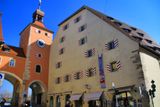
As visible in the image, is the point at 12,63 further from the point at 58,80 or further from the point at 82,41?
the point at 82,41

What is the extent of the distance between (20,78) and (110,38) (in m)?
17.5

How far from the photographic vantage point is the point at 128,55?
67.3 ft

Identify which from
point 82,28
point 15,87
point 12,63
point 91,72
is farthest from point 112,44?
point 15,87

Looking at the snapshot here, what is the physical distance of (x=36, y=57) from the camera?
34.4m

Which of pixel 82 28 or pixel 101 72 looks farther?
pixel 82 28

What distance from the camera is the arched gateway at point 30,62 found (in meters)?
30.6

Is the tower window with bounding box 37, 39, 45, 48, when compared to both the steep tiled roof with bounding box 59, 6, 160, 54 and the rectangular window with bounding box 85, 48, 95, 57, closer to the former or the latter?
the steep tiled roof with bounding box 59, 6, 160, 54

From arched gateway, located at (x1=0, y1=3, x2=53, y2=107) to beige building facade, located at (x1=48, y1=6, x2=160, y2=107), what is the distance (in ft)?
5.97

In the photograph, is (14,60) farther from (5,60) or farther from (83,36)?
(83,36)

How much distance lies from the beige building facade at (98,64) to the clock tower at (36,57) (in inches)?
56.2

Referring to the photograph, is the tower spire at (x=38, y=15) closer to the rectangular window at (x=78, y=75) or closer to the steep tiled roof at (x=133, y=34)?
the steep tiled roof at (x=133, y=34)

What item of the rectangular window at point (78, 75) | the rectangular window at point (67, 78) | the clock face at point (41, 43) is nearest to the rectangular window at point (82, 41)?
the rectangular window at point (78, 75)

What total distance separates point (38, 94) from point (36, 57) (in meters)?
7.32

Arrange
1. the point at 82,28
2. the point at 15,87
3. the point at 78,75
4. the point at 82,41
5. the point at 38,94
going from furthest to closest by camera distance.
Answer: the point at 15,87
the point at 38,94
the point at 82,28
the point at 82,41
the point at 78,75
